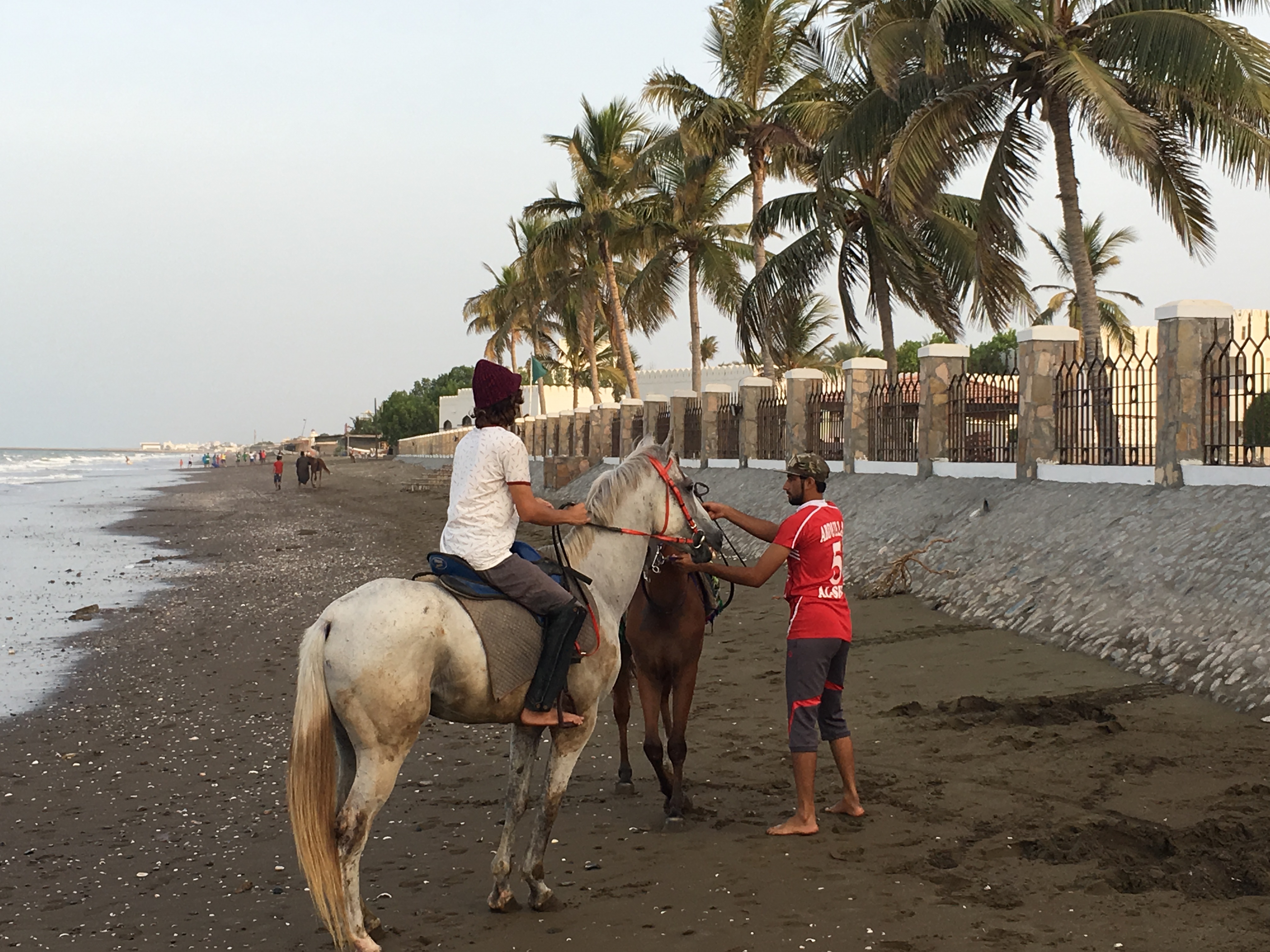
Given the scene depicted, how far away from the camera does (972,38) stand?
16.7 meters

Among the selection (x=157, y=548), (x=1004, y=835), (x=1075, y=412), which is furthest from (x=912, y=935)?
(x=157, y=548)

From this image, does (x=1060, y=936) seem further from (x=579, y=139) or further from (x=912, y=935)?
(x=579, y=139)

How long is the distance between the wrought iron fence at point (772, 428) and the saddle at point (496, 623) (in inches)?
698

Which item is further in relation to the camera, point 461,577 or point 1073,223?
point 1073,223

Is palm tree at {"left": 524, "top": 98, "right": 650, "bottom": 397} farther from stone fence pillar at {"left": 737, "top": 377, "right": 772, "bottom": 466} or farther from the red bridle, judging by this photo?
the red bridle

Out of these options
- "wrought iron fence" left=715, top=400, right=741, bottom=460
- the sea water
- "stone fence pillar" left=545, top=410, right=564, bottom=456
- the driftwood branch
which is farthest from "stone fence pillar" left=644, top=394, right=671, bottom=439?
the driftwood branch

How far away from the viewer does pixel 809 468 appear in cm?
600

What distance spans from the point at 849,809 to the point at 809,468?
1849mm

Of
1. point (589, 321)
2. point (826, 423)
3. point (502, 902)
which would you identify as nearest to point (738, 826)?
point (502, 902)

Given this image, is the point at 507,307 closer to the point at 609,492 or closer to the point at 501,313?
the point at 501,313

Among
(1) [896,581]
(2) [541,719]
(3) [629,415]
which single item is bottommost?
(1) [896,581]

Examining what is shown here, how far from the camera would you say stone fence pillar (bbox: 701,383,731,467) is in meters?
26.6

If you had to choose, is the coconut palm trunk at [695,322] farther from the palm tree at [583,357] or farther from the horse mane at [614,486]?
the horse mane at [614,486]

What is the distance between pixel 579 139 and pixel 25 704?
29.7m
